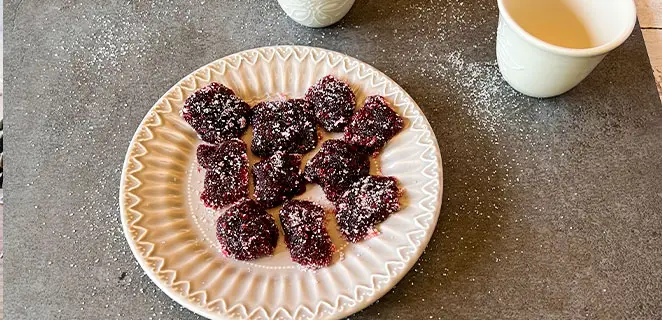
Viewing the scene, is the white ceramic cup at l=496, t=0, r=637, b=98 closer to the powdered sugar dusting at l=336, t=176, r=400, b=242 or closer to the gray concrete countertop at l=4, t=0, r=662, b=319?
the gray concrete countertop at l=4, t=0, r=662, b=319

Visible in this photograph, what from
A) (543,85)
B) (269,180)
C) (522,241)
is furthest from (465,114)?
(269,180)

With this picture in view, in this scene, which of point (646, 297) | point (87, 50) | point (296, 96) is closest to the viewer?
point (646, 297)

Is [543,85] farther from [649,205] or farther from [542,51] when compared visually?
[649,205]

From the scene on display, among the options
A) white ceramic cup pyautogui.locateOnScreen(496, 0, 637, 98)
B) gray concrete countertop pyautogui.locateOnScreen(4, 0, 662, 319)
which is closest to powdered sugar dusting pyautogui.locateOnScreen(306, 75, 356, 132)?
gray concrete countertop pyautogui.locateOnScreen(4, 0, 662, 319)

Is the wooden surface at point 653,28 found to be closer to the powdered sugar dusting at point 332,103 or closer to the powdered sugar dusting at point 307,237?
the powdered sugar dusting at point 332,103

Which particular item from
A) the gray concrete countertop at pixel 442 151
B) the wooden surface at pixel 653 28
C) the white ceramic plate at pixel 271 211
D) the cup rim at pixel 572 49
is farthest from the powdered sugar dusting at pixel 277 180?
the wooden surface at pixel 653 28
